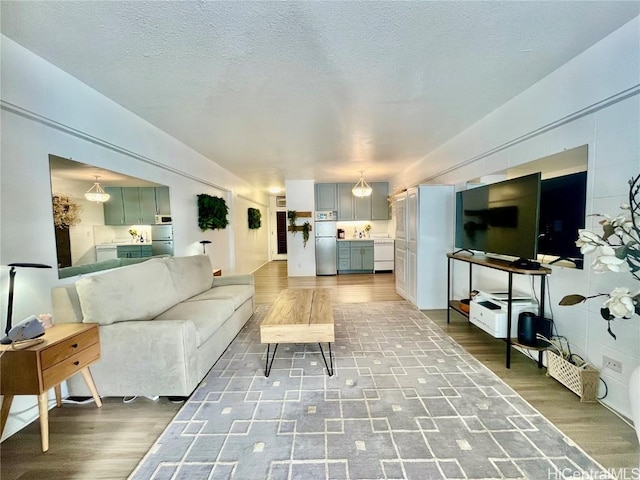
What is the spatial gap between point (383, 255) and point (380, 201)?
1.53 m

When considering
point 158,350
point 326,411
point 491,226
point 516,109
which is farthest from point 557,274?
point 158,350

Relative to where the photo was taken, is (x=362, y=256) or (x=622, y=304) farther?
(x=362, y=256)

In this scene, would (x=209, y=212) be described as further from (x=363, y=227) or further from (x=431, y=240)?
(x=363, y=227)

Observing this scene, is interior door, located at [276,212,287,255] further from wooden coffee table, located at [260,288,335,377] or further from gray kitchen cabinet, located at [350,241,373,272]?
wooden coffee table, located at [260,288,335,377]

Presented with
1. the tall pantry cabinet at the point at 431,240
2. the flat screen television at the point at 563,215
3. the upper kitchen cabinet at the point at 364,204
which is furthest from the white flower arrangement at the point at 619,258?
the upper kitchen cabinet at the point at 364,204

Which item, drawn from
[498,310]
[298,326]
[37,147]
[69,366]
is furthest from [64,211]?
[498,310]

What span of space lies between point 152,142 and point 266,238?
21.7 ft

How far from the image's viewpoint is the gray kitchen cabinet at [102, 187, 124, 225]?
103 inches

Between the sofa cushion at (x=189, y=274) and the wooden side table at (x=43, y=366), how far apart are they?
1.15 metres

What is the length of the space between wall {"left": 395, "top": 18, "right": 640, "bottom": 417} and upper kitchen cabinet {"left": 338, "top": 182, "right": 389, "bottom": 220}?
4752mm

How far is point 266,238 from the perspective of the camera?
9664 mm

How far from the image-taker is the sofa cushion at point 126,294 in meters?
2.02

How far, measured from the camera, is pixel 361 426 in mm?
1715
